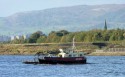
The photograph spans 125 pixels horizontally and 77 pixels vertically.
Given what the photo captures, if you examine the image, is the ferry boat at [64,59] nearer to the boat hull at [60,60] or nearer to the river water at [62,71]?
the boat hull at [60,60]

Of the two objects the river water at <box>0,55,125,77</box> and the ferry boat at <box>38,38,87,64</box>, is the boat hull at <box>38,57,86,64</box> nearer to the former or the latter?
the ferry boat at <box>38,38,87,64</box>

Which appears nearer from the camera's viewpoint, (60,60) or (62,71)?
(62,71)

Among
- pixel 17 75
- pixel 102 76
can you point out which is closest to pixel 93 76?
pixel 102 76

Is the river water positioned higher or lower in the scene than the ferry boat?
lower

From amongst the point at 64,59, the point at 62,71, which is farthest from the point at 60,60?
the point at 62,71

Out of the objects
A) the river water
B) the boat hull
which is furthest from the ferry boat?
the river water

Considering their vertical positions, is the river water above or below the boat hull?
below

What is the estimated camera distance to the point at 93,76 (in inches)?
3511

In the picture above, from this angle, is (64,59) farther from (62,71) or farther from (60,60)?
(62,71)

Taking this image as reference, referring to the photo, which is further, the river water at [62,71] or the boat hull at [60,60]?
the boat hull at [60,60]

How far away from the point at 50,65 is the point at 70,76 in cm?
3827

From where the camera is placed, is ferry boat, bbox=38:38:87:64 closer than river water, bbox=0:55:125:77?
No

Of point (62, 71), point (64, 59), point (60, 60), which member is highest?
point (64, 59)

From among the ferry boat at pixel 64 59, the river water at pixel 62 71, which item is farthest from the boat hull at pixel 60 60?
the river water at pixel 62 71
